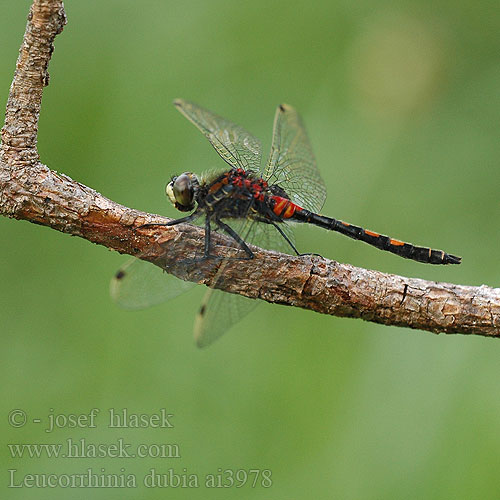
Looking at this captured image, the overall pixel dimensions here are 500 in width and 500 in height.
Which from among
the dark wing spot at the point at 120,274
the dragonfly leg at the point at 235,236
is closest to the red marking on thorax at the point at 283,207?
the dragonfly leg at the point at 235,236

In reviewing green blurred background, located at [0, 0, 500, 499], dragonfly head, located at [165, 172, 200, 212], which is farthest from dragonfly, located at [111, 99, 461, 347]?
green blurred background, located at [0, 0, 500, 499]

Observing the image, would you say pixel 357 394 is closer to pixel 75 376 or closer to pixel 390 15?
pixel 75 376

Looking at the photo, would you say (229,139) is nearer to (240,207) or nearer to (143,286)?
A: (240,207)

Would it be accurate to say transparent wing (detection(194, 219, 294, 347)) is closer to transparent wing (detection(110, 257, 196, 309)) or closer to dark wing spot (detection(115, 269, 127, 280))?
transparent wing (detection(110, 257, 196, 309))

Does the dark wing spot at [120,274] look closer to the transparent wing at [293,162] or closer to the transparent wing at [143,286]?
the transparent wing at [143,286]

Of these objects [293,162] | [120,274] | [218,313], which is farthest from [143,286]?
[293,162]

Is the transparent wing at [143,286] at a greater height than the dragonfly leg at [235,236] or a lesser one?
lesser

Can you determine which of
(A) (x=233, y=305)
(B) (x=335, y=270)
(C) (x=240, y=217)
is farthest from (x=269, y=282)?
(C) (x=240, y=217)

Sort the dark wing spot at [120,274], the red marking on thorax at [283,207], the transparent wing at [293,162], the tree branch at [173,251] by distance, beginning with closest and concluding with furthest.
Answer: the tree branch at [173,251], the dark wing spot at [120,274], the red marking on thorax at [283,207], the transparent wing at [293,162]
